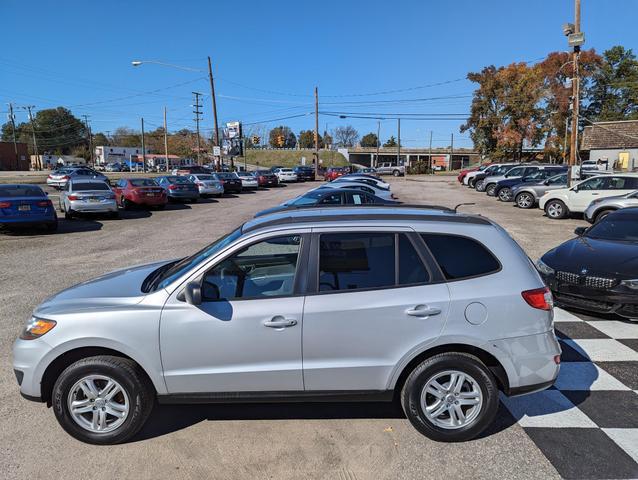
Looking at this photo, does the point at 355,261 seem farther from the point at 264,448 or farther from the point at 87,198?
the point at 87,198

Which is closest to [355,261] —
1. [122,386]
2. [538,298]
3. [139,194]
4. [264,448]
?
[538,298]

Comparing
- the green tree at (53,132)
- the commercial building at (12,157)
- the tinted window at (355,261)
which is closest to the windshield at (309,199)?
the tinted window at (355,261)

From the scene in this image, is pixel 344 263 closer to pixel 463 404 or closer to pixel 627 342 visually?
pixel 463 404

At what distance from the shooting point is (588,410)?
12.8ft

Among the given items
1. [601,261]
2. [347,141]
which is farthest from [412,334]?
[347,141]

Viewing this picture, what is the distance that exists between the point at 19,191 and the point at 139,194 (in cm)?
675

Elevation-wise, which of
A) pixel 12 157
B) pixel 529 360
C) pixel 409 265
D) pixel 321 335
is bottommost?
pixel 529 360

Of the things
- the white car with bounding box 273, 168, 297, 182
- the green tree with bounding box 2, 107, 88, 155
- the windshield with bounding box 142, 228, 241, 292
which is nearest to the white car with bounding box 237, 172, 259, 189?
the white car with bounding box 273, 168, 297, 182

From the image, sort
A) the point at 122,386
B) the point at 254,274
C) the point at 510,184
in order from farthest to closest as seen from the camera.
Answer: the point at 510,184, the point at 254,274, the point at 122,386

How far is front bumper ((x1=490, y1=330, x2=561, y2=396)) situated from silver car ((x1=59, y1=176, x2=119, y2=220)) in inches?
675

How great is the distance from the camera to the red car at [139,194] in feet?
68.7

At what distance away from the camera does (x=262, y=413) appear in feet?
12.7

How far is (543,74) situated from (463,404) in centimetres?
6379

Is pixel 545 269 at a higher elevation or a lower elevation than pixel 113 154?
lower
